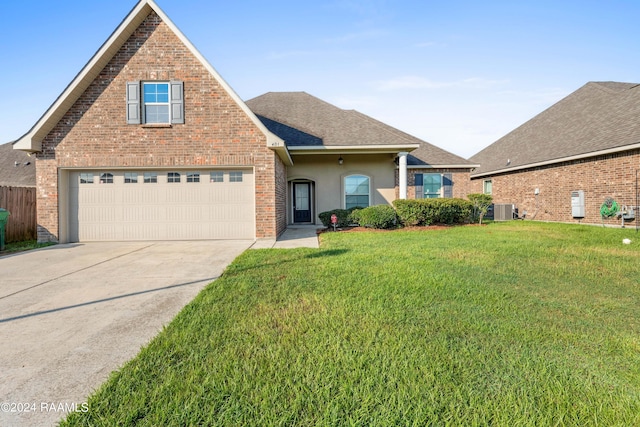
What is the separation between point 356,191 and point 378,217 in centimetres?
313

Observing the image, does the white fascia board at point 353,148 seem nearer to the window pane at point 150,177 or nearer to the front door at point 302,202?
the front door at point 302,202

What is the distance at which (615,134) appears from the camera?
12648 millimetres

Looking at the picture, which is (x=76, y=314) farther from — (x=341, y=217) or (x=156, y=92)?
(x=341, y=217)

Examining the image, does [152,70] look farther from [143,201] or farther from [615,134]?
[615,134]

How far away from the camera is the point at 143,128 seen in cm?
952

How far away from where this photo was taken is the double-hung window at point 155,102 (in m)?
9.45

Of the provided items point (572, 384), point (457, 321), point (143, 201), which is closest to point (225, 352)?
point (457, 321)

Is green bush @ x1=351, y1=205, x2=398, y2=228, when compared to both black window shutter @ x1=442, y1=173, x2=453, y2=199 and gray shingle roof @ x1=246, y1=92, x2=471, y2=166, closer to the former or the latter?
gray shingle roof @ x1=246, y1=92, x2=471, y2=166

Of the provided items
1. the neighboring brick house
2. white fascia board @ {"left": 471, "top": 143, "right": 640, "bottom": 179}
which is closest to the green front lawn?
white fascia board @ {"left": 471, "top": 143, "right": 640, "bottom": 179}

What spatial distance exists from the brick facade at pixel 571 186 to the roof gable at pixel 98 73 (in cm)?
1312

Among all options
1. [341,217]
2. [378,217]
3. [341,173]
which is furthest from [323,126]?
[378,217]

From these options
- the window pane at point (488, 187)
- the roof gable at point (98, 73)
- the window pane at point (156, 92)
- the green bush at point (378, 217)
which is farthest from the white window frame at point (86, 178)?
the window pane at point (488, 187)

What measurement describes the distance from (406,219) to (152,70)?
9917 millimetres

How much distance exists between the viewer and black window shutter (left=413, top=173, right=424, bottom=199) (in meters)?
15.5
